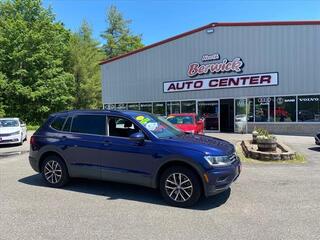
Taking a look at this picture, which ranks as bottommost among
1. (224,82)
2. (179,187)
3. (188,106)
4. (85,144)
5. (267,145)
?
(179,187)

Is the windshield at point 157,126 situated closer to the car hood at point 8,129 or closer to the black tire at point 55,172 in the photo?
the black tire at point 55,172

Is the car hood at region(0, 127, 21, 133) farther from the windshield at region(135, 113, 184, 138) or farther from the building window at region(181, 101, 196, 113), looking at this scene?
the building window at region(181, 101, 196, 113)

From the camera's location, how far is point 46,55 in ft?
127

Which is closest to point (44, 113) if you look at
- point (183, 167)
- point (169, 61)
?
point (169, 61)

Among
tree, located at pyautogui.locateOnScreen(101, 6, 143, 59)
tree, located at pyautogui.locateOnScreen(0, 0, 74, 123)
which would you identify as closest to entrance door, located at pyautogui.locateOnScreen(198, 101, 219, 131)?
tree, located at pyautogui.locateOnScreen(0, 0, 74, 123)

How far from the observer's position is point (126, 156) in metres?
7.00

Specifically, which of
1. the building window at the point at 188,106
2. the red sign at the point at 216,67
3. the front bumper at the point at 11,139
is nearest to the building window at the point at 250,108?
the red sign at the point at 216,67

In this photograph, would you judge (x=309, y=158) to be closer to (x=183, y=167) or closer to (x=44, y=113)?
(x=183, y=167)

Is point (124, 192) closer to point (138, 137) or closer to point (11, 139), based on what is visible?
point (138, 137)

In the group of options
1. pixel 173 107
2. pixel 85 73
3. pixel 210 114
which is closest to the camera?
pixel 210 114

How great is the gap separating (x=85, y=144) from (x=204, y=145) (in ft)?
8.50

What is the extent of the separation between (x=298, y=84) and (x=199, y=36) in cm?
773

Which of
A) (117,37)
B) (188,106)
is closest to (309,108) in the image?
(188,106)

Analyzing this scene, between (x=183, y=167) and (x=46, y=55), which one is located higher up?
(x=46, y=55)
